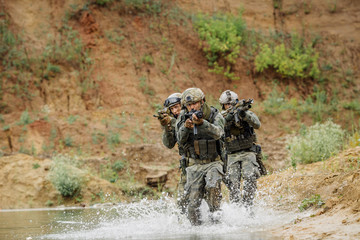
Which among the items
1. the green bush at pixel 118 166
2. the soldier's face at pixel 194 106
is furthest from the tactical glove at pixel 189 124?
the green bush at pixel 118 166

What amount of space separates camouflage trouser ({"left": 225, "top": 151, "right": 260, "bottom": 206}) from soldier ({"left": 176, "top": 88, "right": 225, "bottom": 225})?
1253 mm

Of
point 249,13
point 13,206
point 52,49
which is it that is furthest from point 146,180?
point 249,13

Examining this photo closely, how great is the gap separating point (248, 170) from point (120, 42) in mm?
18589

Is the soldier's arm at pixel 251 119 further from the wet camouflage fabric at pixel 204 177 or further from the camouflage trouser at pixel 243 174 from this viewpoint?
the wet camouflage fabric at pixel 204 177

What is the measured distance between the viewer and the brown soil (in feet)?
52.4

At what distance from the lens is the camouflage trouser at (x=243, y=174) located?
8367mm

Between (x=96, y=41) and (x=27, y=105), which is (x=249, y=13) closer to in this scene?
(x=96, y=41)

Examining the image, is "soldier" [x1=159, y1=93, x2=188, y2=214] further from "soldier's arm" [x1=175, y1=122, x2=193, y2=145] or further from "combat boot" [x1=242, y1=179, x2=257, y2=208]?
"combat boot" [x1=242, y1=179, x2=257, y2=208]

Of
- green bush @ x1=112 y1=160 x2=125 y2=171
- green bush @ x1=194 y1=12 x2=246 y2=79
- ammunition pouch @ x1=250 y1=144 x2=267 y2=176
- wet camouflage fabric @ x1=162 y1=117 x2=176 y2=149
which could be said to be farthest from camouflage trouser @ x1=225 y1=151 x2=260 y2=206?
green bush @ x1=194 y1=12 x2=246 y2=79

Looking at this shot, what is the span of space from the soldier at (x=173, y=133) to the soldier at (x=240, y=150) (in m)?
0.92

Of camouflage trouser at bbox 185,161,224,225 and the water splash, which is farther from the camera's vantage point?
camouflage trouser at bbox 185,161,224,225

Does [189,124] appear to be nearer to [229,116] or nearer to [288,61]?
[229,116]

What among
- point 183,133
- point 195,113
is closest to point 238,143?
point 183,133

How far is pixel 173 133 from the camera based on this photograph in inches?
318
